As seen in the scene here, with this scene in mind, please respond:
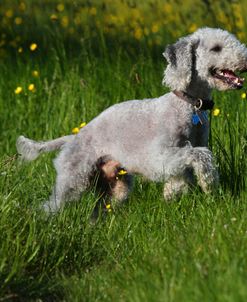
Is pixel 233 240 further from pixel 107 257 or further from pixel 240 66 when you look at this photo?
pixel 240 66

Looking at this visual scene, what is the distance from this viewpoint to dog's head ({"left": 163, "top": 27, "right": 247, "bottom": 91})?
5664mm

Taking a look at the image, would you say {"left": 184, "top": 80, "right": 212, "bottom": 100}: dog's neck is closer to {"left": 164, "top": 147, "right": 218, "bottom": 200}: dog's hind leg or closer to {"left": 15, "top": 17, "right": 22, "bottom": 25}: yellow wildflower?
{"left": 164, "top": 147, "right": 218, "bottom": 200}: dog's hind leg

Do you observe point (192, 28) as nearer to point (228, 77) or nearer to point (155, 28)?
point (155, 28)

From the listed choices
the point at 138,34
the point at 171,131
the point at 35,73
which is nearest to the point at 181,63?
the point at 171,131

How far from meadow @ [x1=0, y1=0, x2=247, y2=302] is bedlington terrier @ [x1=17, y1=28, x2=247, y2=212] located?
0.52ft

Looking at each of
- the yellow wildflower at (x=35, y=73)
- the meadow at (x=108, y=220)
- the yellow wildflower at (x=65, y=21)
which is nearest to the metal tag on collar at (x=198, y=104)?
the meadow at (x=108, y=220)

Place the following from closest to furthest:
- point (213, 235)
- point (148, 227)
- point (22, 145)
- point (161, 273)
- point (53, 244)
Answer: point (161, 273), point (213, 235), point (53, 244), point (148, 227), point (22, 145)

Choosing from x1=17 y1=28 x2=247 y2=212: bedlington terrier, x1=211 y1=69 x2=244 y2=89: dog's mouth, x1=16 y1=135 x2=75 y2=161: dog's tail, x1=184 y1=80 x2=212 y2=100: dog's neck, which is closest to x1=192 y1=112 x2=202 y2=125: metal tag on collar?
x1=17 y1=28 x2=247 y2=212: bedlington terrier

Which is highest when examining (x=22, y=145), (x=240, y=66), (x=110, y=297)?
(x=240, y=66)

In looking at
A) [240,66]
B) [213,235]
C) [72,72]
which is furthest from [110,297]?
[72,72]

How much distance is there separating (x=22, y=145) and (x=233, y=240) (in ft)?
8.13

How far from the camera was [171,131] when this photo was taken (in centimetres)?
572

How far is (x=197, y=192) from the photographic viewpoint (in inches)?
227

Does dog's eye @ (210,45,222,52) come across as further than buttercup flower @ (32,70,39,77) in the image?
→ No
